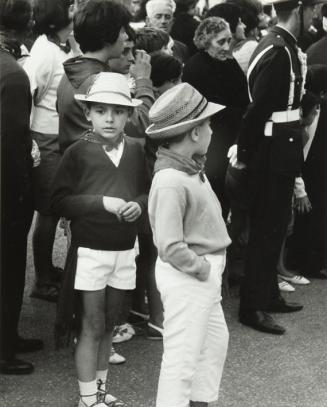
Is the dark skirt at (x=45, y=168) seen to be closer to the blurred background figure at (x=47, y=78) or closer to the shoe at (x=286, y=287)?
the blurred background figure at (x=47, y=78)

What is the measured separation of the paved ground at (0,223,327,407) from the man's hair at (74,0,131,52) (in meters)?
1.60

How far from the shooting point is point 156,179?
3215 mm

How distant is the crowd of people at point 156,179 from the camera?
3225 mm

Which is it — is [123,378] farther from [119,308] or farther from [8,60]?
[8,60]

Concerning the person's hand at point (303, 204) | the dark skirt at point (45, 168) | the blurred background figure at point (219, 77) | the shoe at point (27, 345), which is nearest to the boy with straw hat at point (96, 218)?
the shoe at point (27, 345)

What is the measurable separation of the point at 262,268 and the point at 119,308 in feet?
4.82

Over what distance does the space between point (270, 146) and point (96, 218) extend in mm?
1519

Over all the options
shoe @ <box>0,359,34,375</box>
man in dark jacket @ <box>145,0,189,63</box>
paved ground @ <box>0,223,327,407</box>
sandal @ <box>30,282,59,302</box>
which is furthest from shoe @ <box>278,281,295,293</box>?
shoe @ <box>0,359,34,375</box>

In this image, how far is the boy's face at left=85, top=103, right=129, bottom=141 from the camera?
140 inches

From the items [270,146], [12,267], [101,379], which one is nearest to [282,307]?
[270,146]

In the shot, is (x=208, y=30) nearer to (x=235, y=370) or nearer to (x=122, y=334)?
(x=122, y=334)

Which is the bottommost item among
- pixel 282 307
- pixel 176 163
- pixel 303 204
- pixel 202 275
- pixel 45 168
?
pixel 282 307

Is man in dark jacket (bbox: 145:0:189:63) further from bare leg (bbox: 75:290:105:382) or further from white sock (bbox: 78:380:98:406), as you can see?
white sock (bbox: 78:380:98:406)

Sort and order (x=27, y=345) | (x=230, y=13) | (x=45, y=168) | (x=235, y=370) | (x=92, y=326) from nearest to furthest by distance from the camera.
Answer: (x=92, y=326) < (x=235, y=370) < (x=27, y=345) < (x=45, y=168) < (x=230, y=13)
